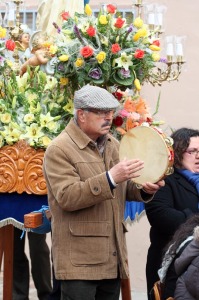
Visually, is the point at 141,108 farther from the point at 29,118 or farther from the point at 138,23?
the point at 29,118

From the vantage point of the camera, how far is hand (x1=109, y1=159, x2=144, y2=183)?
17.2 feet

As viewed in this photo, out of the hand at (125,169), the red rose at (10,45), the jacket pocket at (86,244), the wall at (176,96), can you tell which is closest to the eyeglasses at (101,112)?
the hand at (125,169)

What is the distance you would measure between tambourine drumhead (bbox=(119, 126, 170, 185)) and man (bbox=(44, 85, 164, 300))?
53mm

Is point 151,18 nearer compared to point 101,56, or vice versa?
point 101,56

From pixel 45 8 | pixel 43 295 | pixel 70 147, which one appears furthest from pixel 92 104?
pixel 43 295

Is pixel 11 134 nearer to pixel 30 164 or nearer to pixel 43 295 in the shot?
pixel 30 164

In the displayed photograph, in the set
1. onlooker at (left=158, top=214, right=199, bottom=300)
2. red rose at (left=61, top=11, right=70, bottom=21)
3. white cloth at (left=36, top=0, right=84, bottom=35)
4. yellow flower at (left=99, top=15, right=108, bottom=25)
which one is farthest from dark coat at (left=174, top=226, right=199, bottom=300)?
white cloth at (left=36, top=0, right=84, bottom=35)

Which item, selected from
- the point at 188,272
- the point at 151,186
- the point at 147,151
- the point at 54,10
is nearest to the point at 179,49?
the point at 54,10

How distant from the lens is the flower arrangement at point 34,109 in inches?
251

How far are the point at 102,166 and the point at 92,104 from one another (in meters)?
0.35

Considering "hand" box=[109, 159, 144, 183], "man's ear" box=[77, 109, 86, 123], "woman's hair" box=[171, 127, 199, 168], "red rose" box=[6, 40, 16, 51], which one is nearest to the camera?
"hand" box=[109, 159, 144, 183]

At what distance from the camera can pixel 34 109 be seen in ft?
21.1

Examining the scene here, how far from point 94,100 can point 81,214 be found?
59 centimetres

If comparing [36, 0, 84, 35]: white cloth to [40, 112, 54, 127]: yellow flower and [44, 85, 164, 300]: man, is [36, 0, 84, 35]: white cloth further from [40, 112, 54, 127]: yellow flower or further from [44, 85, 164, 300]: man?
[44, 85, 164, 300]: man
